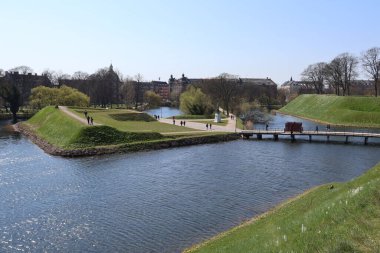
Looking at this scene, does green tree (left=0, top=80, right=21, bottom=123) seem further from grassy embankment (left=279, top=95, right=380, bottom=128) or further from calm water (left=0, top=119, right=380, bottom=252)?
grassy embankment (left=279, top=95, right=380, bottom=128)

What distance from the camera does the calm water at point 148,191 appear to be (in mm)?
23750

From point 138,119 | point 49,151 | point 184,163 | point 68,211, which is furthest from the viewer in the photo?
point 138,119

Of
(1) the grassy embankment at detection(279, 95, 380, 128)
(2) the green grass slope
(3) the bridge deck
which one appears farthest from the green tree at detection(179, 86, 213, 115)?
(2) the green grass slope

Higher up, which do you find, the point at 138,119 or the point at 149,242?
the point at 138,119

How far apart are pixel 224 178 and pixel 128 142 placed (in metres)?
22.3

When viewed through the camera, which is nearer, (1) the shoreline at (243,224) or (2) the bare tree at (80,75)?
(1) the shoreline at (243,224)

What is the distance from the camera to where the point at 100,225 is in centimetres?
2555

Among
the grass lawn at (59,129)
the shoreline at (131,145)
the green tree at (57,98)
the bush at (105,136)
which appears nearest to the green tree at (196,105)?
the green tree at (57,98)

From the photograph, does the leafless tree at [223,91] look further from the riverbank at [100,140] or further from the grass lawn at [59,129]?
the riverbank at [100,140]

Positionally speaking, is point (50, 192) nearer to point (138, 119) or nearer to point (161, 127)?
point (161, 127)

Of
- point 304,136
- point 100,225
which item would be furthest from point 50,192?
Result: point 304,136

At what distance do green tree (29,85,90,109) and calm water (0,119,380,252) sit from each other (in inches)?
2304

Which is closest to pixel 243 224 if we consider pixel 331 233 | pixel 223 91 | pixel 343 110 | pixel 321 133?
pixel 331 233

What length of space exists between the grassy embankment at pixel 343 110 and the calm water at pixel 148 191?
1582 inches
